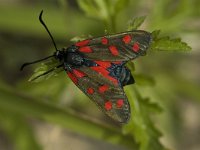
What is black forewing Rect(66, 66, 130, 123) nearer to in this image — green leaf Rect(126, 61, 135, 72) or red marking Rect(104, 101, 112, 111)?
red marking Rect(104, 101, 112, 111)

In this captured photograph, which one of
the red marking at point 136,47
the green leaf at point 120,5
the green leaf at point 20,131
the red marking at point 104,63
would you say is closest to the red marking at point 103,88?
the red marking at point 104,63

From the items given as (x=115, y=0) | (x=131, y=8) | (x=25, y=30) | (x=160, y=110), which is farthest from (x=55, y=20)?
(x=160, y=110)

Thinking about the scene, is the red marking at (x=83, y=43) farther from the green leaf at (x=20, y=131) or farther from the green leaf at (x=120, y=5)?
the green leaf at (x=20, y=131)

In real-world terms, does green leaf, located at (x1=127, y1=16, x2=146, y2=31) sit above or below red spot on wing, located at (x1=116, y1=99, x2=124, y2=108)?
above

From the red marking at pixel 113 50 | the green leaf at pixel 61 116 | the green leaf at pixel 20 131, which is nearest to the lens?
the red marking at pixel 113 50

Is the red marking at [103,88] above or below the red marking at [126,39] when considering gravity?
below

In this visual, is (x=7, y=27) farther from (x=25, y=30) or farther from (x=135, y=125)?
(x=135, y=125)

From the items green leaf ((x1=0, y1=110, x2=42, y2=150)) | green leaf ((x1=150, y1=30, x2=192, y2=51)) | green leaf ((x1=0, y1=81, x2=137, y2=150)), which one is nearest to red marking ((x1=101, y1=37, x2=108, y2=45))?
green leaf ((x1=150, y1=30, x2=192, y2=51))
